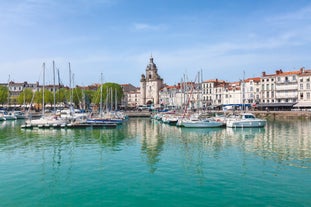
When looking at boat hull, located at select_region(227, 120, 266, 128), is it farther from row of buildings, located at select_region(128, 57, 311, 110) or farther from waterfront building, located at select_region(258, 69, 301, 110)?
waterfront building, located at select_region(258, 69, 301, 110)

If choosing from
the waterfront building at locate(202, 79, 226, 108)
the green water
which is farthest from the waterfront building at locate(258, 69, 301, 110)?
the green water

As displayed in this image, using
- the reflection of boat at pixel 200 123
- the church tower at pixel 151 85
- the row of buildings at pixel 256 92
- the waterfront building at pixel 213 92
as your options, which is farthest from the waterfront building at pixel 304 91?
the church tower at pixel 151 85

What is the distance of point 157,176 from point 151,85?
386ft

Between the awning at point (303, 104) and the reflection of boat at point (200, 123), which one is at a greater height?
the awning at point (303, 104)

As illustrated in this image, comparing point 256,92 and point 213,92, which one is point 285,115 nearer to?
point 256,92

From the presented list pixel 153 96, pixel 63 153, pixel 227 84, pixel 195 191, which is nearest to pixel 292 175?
pixel 195 191

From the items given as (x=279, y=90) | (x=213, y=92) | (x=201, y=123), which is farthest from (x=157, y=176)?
(x=213, y=92)

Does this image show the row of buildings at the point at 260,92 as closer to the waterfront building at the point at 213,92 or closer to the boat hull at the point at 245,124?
the waterfront building at the point at 213,92

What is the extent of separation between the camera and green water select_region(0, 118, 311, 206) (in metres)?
13.6

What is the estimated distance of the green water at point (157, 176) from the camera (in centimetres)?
1357

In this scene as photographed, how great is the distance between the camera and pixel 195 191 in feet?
47.9

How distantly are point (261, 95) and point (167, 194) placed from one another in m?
84.8

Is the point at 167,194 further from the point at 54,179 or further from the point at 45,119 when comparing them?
the point at 45,119

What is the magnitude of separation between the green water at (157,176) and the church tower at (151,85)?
10586 cm
